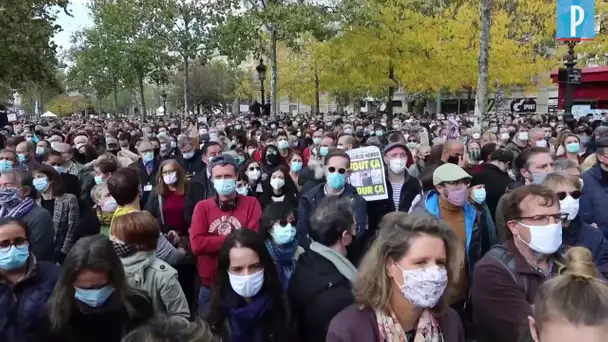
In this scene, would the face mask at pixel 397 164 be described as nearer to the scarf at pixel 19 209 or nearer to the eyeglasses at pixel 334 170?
the eyeglasses at pixel 334 170

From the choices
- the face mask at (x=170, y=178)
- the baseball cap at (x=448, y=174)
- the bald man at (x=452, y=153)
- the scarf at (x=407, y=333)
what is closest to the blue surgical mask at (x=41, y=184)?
the face mask at (x=170, y=178)

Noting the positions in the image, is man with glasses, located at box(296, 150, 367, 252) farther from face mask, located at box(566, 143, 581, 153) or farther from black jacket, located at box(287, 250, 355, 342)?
face mask, located at box(566, 143, 581, 153)

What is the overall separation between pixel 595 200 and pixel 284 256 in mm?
3277

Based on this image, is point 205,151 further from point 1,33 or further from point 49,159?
point 1,33

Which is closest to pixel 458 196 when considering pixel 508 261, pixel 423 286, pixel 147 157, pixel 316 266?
pixel 508 261

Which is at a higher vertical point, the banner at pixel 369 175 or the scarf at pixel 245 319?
the banner at pixel 369 175

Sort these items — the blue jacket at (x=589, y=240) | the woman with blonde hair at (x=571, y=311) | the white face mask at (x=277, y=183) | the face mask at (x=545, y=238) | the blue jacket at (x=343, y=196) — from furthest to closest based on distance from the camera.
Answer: the white face mask at (x=277, y=183), the blue jacket at (x=343, y=196), the blue jacket at (x=589, y=240), the face mask at (x=545, y=238), the woman with blonde hair at (x=571, y=311)

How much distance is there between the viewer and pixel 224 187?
5230mm

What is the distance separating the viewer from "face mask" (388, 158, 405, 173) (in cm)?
693

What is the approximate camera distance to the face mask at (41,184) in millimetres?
6039

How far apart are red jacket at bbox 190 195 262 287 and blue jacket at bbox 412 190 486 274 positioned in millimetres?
1408

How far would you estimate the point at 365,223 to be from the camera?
5.94 metres

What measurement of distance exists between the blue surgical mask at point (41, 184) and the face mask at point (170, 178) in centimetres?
117

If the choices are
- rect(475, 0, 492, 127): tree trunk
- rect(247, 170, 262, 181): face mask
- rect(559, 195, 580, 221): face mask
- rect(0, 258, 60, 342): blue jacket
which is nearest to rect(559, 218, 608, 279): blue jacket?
rect(559, 195, 580, 221): face mask
